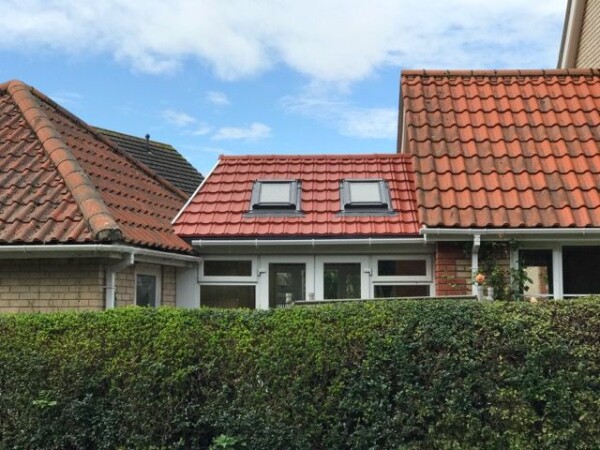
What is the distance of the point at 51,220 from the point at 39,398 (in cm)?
283

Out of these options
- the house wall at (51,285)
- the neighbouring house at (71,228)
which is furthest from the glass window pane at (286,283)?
the house wall at (51,285)

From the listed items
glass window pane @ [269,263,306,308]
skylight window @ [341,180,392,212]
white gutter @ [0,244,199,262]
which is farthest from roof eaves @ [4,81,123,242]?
skylight window @ [341,180,392,212]

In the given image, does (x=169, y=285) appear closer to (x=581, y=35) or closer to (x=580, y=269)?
(x=580, y=269)

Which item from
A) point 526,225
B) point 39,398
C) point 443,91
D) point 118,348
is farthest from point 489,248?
point 39,398

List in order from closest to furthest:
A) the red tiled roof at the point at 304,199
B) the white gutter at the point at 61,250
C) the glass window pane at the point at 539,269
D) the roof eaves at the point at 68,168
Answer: the white gutter at the point at 61,250 < the roof eaves at the point at 68,168 < the glass window pane at the point at 539,269 < the red tiled roof at the point at 304,199

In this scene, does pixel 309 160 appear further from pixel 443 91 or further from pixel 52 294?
pixel 52 294

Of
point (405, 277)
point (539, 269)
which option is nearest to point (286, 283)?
point (405, 277)

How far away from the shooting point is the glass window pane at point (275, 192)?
11805 millimetres

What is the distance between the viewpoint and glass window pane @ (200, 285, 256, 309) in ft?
36.4

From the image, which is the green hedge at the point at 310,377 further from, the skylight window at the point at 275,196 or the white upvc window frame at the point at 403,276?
the skylight window at the point at 275,196

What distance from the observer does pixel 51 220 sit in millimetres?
9055

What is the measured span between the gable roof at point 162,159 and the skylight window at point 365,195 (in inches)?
280

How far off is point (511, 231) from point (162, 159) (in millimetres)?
12984

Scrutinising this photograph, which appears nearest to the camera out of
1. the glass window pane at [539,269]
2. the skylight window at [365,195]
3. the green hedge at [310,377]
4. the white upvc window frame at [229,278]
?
the green hedge at [310,377]
